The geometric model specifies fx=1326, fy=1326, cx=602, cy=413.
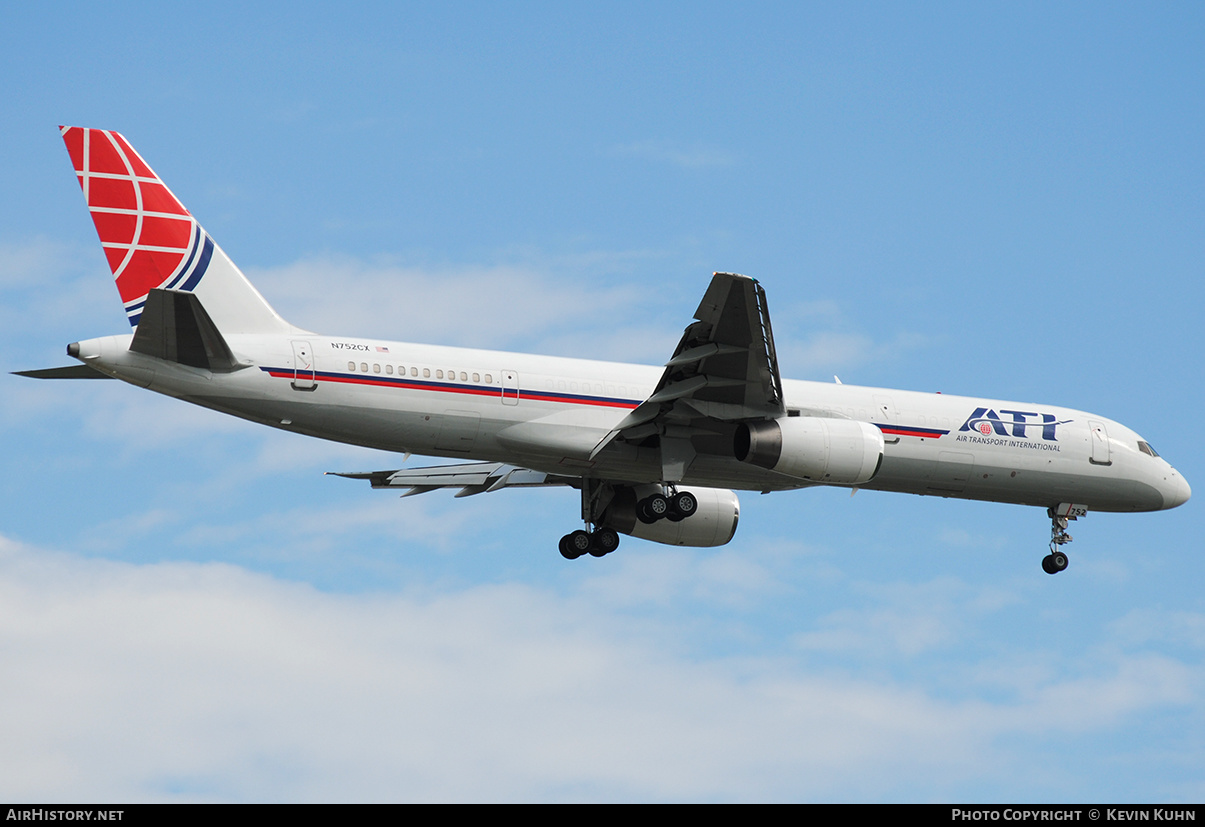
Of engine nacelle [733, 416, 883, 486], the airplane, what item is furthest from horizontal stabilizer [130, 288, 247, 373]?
engine nacelle [733, 416, 883, 486]

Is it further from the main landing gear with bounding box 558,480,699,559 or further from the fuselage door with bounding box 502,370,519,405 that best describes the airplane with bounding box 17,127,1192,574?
the main landing gear with bounding box 558,480,699,559

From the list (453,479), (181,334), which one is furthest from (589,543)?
(181,334)

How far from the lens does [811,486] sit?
26172mm

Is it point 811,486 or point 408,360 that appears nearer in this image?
point 408,360

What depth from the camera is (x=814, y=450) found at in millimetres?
23156

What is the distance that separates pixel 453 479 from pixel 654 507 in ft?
17.4

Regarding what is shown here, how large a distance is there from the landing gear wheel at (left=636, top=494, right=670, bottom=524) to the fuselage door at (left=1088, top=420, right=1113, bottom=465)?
8981 millimetres

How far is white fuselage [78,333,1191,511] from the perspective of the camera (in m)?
22.4

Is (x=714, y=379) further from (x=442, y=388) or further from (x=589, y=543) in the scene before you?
(x=589, y=543)
